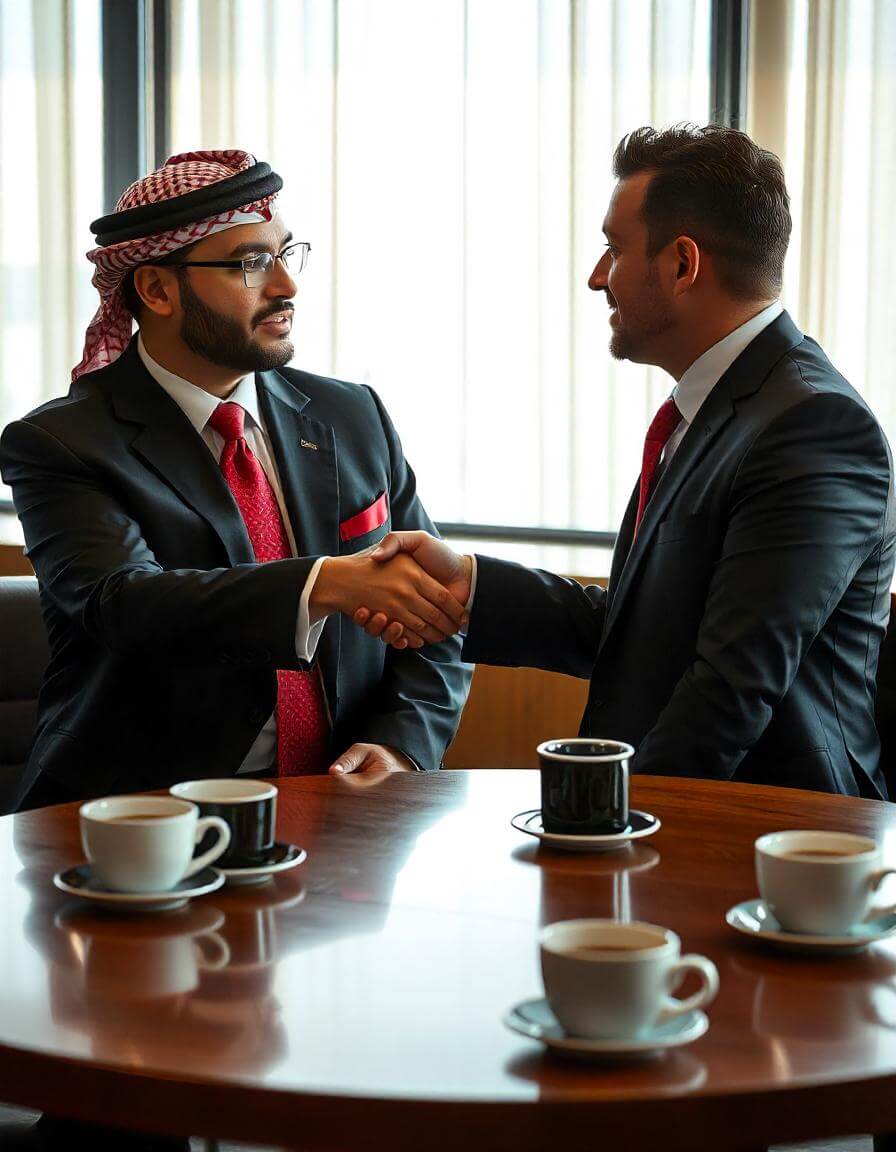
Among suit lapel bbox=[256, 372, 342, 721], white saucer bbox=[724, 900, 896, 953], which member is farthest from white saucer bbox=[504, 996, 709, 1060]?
suit lapel bbox=[256, 372, 342, 721]

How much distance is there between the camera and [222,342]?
261 cm

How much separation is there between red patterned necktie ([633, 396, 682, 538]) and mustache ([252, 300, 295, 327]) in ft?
2.45

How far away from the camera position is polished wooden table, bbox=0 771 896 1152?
0.89m

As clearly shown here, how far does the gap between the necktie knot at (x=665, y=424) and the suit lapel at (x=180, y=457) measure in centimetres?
71

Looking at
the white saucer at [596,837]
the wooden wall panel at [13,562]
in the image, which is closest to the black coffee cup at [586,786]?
the white saucer at [596,837]

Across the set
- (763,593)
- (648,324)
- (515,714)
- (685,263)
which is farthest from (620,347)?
(515,714)

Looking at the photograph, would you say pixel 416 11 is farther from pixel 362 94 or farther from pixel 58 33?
pixel 58 33

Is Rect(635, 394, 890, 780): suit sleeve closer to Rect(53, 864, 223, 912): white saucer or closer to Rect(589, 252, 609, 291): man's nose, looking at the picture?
Rect(589, 252, 609, 291): man's nose

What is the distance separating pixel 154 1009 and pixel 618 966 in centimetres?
35

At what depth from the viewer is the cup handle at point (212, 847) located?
4.17 ft

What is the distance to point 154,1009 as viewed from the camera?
1.04 meters

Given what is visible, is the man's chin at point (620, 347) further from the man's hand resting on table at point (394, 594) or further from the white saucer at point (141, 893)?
the white saucer at point (141, 893)

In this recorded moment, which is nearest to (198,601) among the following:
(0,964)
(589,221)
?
(0,964)

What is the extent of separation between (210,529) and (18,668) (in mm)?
677
